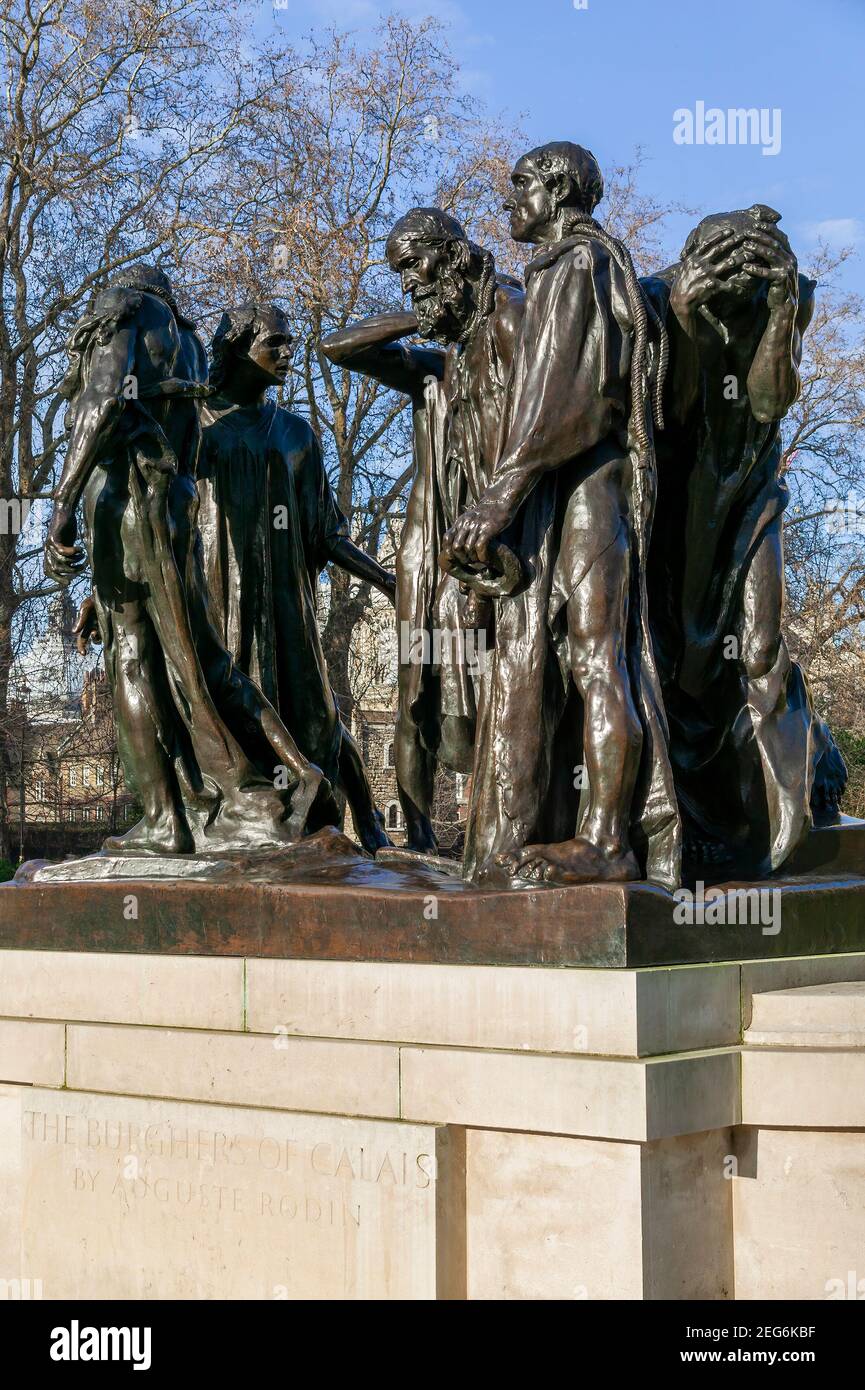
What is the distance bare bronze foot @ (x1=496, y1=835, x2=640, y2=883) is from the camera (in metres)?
5.20

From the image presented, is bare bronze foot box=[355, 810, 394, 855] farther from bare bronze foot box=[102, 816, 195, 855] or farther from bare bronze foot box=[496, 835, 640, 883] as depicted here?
bare bronze foot box=[496, 835, 640, 883]

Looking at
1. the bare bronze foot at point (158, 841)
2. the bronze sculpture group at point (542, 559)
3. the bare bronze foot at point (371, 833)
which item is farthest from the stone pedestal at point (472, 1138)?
the bare bronze foot at point (371, 833)

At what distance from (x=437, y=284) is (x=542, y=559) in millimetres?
1511

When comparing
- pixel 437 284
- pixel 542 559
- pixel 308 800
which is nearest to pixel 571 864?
pixel 542 559

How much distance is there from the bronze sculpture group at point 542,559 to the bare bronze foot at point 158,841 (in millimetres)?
13

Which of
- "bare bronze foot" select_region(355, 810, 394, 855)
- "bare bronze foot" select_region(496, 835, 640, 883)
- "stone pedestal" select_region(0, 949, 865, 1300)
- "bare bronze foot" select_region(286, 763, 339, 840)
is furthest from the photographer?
"bare bronze foot" select_region(355, 810, 394, 855)

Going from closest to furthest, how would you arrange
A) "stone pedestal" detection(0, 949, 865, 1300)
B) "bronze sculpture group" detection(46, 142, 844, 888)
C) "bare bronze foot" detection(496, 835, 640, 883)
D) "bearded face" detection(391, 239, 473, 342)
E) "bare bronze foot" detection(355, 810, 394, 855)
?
A: "stone pedestal" detection(0, 949, 865, 1300), "bare bronze foot" detection(496, 835, 640, 883), "bronze sculpture group" detection(46, 142, 844, 888), "bearded face" detection(391, 239, 473, 342), "bare bronze foot" detection(355, 810, 394, 855)

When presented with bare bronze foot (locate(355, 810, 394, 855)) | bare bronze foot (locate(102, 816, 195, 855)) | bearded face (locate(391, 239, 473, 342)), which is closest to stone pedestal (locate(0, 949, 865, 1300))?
bare bronze foot (locate(102, 816, 195, 855))

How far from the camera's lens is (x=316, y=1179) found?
5.10 meters

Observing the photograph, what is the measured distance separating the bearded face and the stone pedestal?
2596 millimetres

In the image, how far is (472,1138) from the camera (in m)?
4.91

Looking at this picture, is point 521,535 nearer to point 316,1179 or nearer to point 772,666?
point 772,666

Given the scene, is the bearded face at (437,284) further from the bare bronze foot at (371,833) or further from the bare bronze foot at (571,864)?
the bare bronze foot at (371,833)

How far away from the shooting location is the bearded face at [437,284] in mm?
6574
